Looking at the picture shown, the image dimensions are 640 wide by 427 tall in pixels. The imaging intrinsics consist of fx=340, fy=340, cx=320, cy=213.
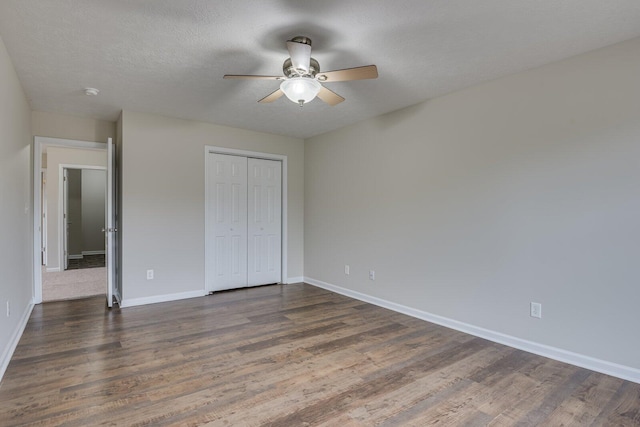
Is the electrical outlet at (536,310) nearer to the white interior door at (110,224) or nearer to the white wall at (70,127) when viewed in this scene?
the white interior door at (110,224)

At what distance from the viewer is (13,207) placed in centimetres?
297

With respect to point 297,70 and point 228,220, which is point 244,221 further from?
point 297,70

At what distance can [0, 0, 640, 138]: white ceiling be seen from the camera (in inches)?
81.4

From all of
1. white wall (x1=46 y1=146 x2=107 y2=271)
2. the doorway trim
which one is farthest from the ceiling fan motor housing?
white wall (x1=46 y1=146 x2=107 y2=271)

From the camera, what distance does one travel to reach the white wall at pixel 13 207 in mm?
2525

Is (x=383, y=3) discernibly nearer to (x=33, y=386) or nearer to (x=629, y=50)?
(x=629, y=50)

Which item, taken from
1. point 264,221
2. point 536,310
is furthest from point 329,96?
point 264,221

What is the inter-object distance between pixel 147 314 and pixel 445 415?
3.27 meters

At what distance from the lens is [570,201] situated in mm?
2686

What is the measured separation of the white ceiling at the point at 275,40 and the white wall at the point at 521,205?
0.28 m

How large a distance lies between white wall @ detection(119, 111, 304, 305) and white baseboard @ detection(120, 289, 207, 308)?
1 centimetres

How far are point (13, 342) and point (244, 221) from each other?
2.90 m

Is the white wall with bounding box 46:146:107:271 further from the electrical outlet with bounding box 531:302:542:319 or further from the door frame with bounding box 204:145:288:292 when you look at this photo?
the electrical outlet with bounding box 531:302:542:319

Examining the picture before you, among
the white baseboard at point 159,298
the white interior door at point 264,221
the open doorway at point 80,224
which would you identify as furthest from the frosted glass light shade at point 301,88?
the open doorway at point 80,224
